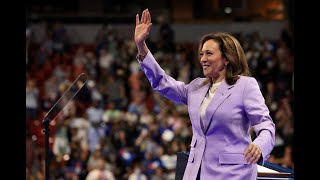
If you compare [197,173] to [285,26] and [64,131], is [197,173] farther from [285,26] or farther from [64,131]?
[285,26]

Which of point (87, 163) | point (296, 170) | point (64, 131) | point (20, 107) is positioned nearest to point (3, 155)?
point (20, 107)

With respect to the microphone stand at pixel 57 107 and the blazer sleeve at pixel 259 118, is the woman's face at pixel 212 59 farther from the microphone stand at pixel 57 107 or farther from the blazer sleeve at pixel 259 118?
the microphone stand at pixel 57 107

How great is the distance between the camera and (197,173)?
13.3 ft

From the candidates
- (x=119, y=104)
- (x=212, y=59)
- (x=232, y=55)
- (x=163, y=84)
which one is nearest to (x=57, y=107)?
(x=163, y=84)

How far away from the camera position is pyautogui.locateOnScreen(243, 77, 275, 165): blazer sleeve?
12.5ft

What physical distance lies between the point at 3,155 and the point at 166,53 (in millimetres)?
13207

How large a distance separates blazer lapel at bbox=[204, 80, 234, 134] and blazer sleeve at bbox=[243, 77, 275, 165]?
10cm

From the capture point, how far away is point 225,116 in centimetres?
398

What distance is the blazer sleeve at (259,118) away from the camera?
3.82m

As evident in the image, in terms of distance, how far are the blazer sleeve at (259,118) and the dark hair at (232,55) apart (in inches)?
3.9

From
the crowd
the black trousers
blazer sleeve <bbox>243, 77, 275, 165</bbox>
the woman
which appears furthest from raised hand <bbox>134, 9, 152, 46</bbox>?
the crowd

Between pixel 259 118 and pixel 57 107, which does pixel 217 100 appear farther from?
pixel 57 107

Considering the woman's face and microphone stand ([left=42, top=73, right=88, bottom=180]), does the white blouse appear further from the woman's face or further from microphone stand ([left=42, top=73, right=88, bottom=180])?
microphone stand ([left=42, top=73, right=88, bottom=180])

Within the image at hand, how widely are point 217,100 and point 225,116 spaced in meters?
0.11
